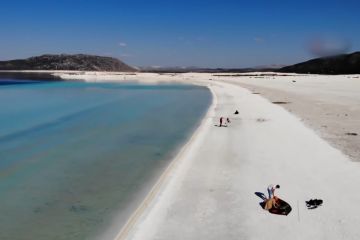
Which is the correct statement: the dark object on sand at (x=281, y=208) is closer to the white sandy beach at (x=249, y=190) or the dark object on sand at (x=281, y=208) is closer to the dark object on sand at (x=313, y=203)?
the white sandy beach at (x=249, y=190)

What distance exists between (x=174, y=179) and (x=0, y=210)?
474 cm

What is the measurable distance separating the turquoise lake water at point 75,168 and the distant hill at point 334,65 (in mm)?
128597

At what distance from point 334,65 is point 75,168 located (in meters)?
167

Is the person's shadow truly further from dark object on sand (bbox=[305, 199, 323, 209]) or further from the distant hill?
the distant hill

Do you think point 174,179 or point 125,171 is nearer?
point 174,179

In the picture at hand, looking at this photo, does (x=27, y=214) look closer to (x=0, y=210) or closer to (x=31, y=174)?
(x=0, y=210)

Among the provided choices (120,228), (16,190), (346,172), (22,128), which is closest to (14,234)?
(120,228)

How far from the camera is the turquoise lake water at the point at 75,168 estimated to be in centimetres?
995

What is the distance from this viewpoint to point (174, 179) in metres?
12.7

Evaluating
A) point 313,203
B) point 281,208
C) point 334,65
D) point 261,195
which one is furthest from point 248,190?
point 334,65

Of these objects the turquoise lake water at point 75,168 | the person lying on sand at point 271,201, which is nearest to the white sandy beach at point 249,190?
the person lying on sand at point 271,201

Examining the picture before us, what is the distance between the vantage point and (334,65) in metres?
168

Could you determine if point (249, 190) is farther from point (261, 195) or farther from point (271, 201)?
point (271, 201)

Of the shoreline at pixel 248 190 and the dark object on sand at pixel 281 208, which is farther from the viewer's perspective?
the dark object on sand at pixel 281 208
